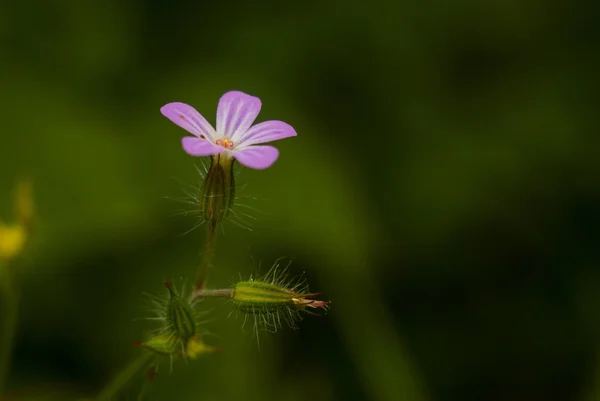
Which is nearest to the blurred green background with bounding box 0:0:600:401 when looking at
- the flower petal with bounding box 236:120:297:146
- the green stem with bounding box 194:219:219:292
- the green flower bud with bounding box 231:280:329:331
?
the green stem with bounding box 194:219:219:292

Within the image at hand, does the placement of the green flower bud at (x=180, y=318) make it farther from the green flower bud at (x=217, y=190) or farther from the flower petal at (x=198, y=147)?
the flower petal at (x=198, y=147)

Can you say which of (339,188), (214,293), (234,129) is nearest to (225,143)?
(234,129)

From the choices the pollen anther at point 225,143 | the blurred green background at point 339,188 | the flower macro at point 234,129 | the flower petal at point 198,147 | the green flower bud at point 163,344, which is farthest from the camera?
the blurred green background at point 339,188

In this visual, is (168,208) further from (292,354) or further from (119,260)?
(292,354)

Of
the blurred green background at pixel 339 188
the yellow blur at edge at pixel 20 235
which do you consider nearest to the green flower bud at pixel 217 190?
the yellow blur at edge at pixel 20 235

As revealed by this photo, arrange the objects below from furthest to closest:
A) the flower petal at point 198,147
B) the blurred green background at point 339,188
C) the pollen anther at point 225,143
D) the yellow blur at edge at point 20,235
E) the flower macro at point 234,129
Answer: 1. the blurred green background at point 339,188
2. the yellow blur at edge at point 20,235
3. the pollen anther at point 225,143
4. the flower macro at point 234,129
5. the flower petal at point 198,147

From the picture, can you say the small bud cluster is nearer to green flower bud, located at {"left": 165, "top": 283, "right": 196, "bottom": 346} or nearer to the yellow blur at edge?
green flower bud, located at {"left": 165, "top": 283, "right": 196, "bottom": 346}

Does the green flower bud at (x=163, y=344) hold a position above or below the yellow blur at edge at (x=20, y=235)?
below
